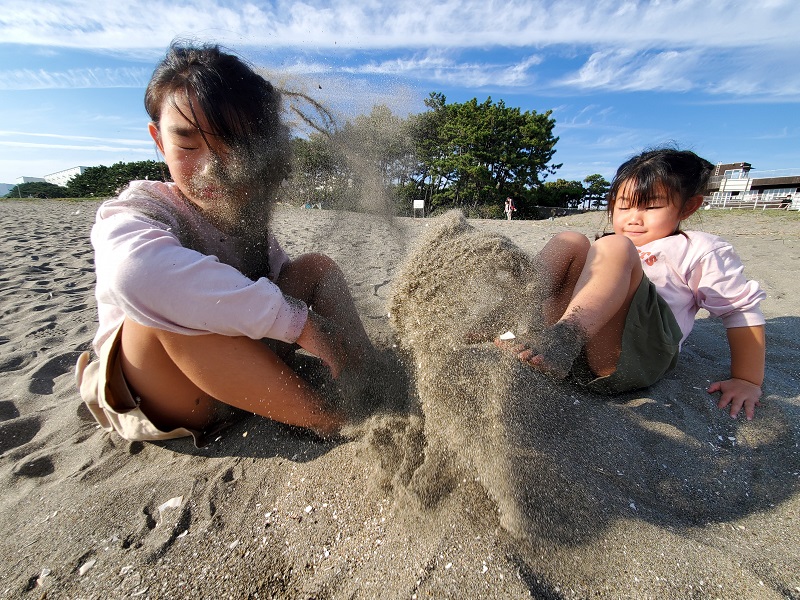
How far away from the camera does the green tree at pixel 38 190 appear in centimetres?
2864

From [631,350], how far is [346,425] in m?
1.14

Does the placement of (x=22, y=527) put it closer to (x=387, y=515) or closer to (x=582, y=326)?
(x=387, y=515)

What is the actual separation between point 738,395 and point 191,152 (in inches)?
89.5

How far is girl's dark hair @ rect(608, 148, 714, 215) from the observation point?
2.04 meters

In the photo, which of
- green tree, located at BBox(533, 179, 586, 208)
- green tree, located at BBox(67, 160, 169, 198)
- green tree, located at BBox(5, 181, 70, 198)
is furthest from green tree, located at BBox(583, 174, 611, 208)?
green tree, located at BBox(5, 181, 70, 198)

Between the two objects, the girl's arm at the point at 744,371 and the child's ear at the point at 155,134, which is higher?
the child's ear at the point at 155,134

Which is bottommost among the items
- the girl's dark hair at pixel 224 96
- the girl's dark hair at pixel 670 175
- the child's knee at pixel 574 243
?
the child's knee at pixel 574 243

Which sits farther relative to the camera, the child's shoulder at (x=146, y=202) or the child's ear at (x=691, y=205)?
the child's ear at (x=691, y=205)

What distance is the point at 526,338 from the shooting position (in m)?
1.42

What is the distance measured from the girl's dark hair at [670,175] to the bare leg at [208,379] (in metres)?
1.80

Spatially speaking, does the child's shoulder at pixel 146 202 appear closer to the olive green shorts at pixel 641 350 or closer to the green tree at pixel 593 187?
the olive green shorts at pixel 641 350

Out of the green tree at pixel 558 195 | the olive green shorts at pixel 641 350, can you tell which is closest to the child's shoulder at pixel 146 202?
the olive green shorts at pixel 641 350

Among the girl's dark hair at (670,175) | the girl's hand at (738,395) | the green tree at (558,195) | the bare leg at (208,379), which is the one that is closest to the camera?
the bare leg at (208,379)

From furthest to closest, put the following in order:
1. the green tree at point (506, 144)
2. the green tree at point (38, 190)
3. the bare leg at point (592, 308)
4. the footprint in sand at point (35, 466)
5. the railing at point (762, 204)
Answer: the green tree at point (38, 190) → the railing at point (762, 204) → the green tree at point (506, 144) → the footprint in sand at point (35, 466) → the bare leg at point (592, 308)
